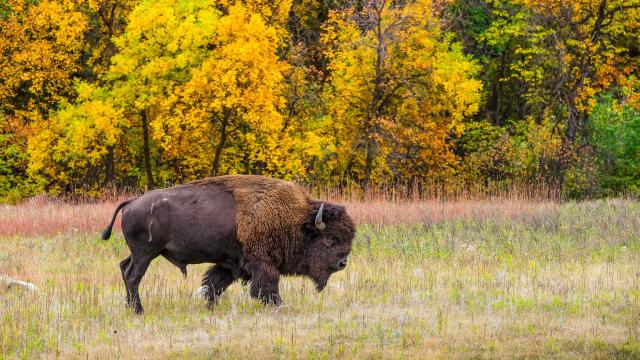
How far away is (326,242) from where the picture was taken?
12203mm

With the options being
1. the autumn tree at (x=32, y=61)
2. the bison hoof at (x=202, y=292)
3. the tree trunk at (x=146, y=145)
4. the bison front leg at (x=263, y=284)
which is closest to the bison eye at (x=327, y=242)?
the bison front leg at (x=263, y=284)

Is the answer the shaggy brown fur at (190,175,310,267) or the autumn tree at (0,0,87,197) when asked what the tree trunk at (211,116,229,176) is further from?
the shaggy brown fur at (190,175,310,267)

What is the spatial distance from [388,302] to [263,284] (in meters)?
1.58

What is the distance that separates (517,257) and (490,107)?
29191 mm

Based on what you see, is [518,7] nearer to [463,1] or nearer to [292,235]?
[463,1]

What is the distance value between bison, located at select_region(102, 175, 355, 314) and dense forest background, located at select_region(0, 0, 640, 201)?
20713 mm

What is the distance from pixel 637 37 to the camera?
40.3 m

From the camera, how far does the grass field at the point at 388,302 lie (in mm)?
9609

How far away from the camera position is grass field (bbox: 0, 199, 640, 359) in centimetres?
961

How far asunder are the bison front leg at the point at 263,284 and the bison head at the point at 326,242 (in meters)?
0.62

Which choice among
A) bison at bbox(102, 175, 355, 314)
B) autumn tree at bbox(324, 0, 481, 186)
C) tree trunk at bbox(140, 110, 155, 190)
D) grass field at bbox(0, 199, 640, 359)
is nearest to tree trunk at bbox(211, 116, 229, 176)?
tree trunk at bbox(140, 110, 155, 190)

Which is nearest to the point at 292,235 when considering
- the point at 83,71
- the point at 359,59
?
the point at 359,59

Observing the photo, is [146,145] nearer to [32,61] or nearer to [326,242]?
[32,61]

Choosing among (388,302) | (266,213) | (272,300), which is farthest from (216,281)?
(388,302)
